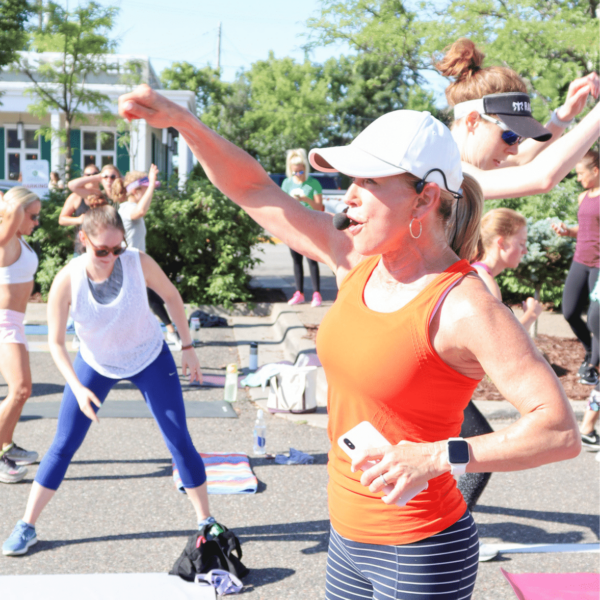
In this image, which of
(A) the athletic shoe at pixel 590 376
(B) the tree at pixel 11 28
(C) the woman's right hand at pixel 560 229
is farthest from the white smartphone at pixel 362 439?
(B) the tree at pixel 11 28

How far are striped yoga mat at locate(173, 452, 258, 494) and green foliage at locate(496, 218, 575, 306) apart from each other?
5.99 m

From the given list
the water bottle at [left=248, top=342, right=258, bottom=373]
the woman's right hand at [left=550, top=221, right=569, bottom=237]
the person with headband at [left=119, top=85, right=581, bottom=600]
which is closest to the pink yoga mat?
the person with headband at [left=119, top=85, right=581, bottom=600]

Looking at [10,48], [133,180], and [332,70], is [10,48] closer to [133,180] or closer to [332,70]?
[133,180]

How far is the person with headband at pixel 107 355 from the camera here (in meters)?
4.08

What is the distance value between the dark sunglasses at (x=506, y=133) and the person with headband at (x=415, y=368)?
0.84 meters

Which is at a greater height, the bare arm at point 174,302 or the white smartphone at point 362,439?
the white smartphone at point 362,439

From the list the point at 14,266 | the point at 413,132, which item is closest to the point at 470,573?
the point at 413,132

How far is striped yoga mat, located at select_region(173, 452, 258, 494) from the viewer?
511cm

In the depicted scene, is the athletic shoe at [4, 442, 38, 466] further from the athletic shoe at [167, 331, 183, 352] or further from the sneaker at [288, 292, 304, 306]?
the sneaker at [288, 292, 304, 306]

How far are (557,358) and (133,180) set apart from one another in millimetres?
5985

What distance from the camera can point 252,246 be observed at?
12.8 metres

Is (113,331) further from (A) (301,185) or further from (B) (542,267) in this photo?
(B) (542,267)

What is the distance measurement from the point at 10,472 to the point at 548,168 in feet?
14.1

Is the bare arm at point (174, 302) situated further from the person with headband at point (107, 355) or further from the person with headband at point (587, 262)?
the person with headband at point (587, 262)
